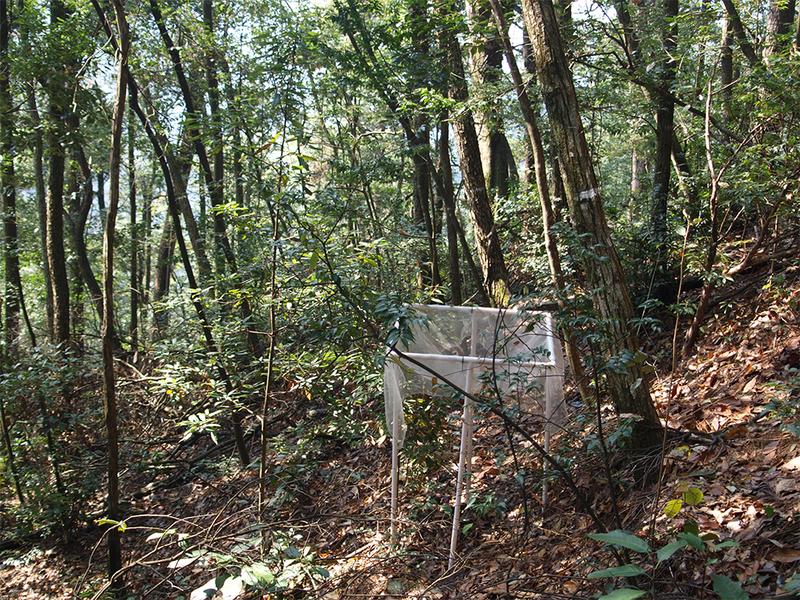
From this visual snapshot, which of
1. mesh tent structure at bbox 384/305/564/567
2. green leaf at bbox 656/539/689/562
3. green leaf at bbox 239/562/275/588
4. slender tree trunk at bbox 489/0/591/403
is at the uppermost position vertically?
slender tree trunk at bbox 489/0/591/403

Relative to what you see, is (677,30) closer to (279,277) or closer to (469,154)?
(469,154)

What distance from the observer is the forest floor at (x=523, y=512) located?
303 cm

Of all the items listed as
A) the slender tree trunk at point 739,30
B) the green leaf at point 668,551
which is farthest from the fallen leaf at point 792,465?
the slender tree trunk at point 739,30

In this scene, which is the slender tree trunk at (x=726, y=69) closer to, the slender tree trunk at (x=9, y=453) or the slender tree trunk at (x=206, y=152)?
the slender tree trunk at (x=206, y=152)

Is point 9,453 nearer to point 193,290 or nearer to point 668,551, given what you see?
point 193,290

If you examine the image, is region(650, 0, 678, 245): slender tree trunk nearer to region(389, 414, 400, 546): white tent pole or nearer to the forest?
the forest

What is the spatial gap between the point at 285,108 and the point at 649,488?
3.68 meters

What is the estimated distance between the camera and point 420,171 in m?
9.15

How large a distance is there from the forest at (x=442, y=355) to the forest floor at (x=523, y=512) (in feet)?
0.08

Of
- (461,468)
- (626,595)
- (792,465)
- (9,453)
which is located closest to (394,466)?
(461,468)

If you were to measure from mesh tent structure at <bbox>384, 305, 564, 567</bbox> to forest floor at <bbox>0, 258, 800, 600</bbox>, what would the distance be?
1.00 ft

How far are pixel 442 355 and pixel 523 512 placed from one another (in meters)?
1.42

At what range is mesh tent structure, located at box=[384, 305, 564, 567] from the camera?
3.78 metres

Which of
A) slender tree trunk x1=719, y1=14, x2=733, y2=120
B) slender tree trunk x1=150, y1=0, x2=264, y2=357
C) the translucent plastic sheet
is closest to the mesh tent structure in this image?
the translucent plastic sheet
